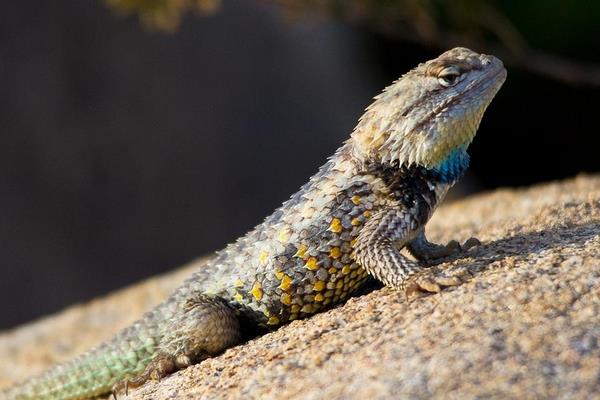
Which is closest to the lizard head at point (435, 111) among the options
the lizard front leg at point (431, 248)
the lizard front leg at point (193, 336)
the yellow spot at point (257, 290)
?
the lizard front leg at point (431, 248)

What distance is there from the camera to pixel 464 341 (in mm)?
3619

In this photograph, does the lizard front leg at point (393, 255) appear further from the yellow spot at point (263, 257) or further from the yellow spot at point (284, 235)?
the yellow spot at point (263, 257)

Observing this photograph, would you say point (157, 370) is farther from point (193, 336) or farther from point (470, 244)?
point (470, 244)

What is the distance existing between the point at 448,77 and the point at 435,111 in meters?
0.19

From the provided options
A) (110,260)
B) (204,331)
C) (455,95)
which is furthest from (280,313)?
(110,260)

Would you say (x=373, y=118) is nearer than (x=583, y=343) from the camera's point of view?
No

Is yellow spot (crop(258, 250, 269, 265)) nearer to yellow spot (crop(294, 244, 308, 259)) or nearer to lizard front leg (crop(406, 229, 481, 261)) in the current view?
yellow spot (crop(294, 244, 308, 259))

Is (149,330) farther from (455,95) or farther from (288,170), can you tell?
(288,170)

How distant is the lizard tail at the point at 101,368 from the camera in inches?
205

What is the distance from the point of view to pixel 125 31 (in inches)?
591

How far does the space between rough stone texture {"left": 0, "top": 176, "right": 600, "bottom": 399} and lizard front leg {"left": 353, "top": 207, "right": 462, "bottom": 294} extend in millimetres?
78

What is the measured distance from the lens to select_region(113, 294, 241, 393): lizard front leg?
4.75 m

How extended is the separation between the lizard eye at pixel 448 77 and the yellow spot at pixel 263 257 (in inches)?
50.6

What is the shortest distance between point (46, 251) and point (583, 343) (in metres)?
12.2
